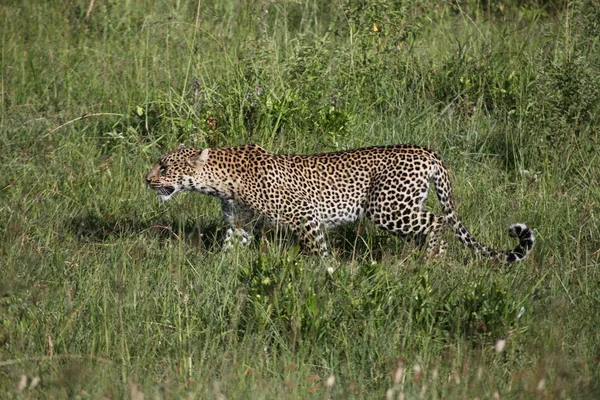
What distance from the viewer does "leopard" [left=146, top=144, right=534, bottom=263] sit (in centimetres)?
751

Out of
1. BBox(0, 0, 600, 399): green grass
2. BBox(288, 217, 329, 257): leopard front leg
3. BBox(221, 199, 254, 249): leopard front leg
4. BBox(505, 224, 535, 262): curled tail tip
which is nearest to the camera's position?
BBox(0, 0, 600, 399): green grass

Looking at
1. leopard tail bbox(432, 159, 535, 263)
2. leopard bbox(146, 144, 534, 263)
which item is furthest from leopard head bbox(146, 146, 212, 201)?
leopard tail bbox(432, 159, 535, 263)

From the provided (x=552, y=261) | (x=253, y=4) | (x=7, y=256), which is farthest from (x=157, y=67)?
(x=552, y=261)

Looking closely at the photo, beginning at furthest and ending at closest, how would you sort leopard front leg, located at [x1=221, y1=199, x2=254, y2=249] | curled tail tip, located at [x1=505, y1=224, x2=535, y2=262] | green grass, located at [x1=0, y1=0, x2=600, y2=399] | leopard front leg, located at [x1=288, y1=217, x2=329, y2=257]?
leopard front leg, located at [x1=221, y1=199, x2=254, y2=249]
leopard front leg, located at [x1=288, y1=217, x2=329, y2=257]
curled tail tip, located at [x1=505, y1=224, x2=535, y2=262]
green grass, located at [x1=0, y1=0, x2=600, y2=399]

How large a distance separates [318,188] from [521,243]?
1.56 metres

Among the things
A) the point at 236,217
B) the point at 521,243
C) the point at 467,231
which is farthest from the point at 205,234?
the point at 521,243

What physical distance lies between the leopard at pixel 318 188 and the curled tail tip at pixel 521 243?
1.81 ft

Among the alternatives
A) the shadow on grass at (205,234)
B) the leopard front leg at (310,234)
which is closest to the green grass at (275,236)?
the shadow on grass at (205,234)

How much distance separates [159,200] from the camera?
8.00 metres

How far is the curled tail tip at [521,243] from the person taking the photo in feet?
22.4

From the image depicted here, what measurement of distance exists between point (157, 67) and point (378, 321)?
473 centimetres

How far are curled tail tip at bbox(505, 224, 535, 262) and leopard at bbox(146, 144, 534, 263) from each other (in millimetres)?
551

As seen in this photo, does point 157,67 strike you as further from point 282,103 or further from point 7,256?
point 7,256

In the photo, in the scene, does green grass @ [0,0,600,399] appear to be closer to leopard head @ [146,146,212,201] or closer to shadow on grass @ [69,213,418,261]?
shadow on grass @ [69,213,418,261]
